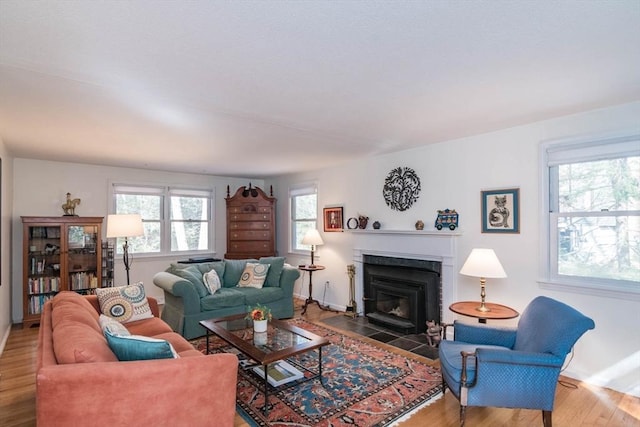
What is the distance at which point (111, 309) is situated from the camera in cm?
327

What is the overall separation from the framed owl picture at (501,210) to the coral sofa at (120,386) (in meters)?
3.01

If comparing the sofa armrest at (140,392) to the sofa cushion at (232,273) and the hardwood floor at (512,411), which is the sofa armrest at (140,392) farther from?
the sofa cushion at (232,273)

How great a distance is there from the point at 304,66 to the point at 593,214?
2.85 meters

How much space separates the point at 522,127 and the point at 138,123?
371 centimetres

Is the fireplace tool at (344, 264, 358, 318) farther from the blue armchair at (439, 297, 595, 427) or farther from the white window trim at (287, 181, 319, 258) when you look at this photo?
the blue armchair at (439, 297, 595, 427)

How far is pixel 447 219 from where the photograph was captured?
4.14 m

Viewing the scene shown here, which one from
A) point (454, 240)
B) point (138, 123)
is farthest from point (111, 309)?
point (454, 240)

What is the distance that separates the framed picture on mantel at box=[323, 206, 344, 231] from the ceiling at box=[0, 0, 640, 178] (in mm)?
2028

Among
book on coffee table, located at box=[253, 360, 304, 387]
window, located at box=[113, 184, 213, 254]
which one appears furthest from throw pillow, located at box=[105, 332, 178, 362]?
window, located at box=[113, 184, 213, 254]

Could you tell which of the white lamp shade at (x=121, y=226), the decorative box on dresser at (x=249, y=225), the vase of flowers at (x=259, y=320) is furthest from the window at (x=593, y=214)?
the decorative box on dresser at (x=249, y=225)

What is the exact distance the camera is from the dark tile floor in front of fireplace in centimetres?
379

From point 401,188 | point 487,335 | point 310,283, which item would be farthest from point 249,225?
point 487,335

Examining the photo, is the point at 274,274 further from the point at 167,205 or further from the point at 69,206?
the point at 69,206

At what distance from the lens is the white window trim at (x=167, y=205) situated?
5.72 m
